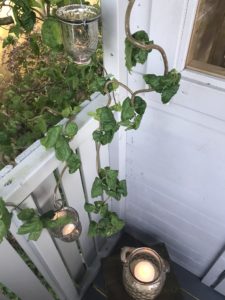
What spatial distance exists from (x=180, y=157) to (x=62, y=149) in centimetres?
45

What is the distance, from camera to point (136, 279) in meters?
0.97

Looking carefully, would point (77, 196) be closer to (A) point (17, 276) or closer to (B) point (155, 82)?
(A) point (17, 276)

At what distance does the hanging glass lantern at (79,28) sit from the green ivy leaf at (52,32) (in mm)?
19

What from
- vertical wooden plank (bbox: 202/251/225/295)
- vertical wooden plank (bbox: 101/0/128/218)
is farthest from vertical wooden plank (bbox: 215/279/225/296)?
vertical wooden plank (bbox: 101/0/128/218)

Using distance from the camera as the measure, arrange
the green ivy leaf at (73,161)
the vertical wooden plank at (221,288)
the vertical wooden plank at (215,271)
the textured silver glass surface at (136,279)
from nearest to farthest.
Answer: the green ivy leaf at (73,161)
the textured silver glass surface at (136,279)
the vertical wooden plank at (215,271)
the vertical wooden plank at (221,288)

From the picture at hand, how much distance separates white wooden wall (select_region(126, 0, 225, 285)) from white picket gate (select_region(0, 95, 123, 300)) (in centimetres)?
18

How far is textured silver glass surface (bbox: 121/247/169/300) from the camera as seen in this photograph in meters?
0.95

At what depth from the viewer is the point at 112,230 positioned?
3.05ft

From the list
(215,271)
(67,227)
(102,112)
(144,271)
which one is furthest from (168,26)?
(215,271)

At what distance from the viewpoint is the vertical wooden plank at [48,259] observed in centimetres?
70

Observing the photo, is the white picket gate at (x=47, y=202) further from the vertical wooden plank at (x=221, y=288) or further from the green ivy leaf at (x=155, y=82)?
the vertical wooden plank at (x=221, y=288)

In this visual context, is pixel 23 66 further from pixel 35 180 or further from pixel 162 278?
pixel 162 278

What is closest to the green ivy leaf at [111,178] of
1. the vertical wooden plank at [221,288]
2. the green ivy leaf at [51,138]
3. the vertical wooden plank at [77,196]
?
the vertical wooden plank at [77,196]

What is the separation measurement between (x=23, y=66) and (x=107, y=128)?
62cm
